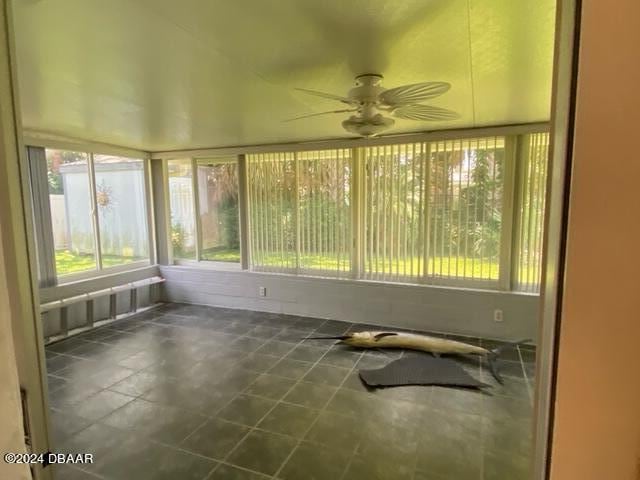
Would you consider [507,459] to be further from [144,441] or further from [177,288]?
[177,288]

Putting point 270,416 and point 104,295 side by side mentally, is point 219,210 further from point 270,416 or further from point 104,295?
point 270,416

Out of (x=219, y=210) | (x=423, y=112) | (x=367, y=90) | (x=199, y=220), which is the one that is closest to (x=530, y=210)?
(x=423, y=112)

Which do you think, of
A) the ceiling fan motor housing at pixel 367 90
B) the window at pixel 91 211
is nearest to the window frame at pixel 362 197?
the window at pixel 91 211

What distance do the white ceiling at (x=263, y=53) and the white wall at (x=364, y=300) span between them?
2.08m

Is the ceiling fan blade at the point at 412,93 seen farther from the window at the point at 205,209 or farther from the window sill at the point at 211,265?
the window sill at the point at 211,265

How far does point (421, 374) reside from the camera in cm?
325

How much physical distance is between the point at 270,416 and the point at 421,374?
1.42 metres

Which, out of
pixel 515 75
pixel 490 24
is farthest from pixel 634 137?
pixel 515 75

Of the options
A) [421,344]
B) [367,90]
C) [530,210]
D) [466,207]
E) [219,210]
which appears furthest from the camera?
[219,210]

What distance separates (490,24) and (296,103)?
1.55 meters

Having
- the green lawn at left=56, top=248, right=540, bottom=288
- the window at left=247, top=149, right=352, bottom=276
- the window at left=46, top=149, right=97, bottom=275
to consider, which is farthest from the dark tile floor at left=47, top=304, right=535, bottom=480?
the window at left=247, top=149, right=352, bottom=276

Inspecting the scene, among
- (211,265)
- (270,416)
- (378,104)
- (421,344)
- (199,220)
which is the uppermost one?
(378,104)

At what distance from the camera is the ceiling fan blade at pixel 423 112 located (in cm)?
214

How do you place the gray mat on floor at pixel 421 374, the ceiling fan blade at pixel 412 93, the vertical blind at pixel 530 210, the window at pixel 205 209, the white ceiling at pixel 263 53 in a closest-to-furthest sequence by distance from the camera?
the white ceiling at pixel 263 53 < the ceiling fan blade at pixel 412 93 < the gray mat on floor at pixel 421 374 < the vertical blind at pixel 530 210 < the window at pixel 205 209
